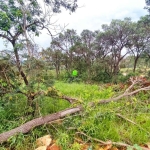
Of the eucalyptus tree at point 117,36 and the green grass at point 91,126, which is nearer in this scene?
the green grass at point 91,126

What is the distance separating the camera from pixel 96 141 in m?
2.14

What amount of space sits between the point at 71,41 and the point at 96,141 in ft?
58.1

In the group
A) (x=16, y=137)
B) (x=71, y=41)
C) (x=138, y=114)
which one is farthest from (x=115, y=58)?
(x=16, y=137)

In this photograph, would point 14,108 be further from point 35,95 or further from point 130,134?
point 130,134

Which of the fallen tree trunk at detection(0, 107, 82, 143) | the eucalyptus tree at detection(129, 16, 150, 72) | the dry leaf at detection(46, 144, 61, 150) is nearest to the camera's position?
the dry leaf at detection(46, 144, 61, 150)

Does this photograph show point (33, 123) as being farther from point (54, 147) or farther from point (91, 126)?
point (91, 126)

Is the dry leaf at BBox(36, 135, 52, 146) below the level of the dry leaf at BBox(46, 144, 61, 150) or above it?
above

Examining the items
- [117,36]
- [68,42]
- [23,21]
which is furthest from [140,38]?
[23,21]

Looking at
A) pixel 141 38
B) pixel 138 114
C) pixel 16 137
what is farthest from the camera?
pixel 141 38

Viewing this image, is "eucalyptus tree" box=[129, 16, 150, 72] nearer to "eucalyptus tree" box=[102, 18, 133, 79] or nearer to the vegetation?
"eucalyptus tree" box=[102, 18, 133, 79]

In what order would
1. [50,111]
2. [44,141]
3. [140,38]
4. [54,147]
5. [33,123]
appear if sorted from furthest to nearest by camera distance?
[140,38], [50,111], [33,123], [44,141], [54,147]

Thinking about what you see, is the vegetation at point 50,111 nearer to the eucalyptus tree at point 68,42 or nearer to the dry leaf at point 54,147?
the dry leaf at point 54,147

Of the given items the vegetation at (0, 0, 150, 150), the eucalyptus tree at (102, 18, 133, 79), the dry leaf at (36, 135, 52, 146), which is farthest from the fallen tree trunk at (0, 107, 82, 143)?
the eucalyptus tree at (102, 18, 133, 79)

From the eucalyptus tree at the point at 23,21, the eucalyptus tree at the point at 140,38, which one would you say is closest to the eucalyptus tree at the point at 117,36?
the eucalyptus tree at the point at 140,38
